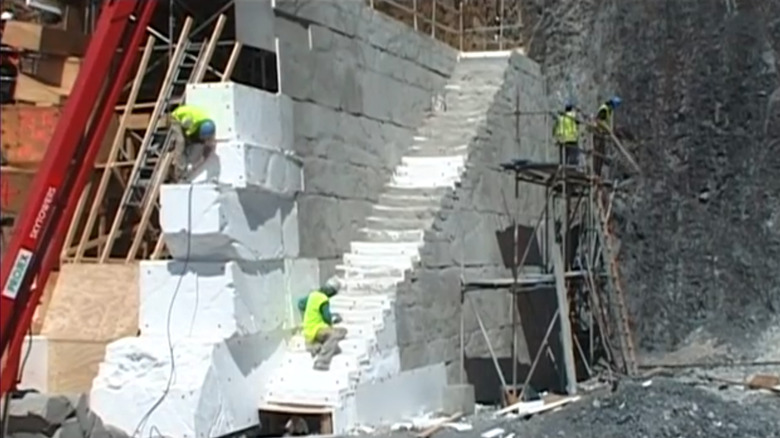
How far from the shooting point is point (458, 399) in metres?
14.1

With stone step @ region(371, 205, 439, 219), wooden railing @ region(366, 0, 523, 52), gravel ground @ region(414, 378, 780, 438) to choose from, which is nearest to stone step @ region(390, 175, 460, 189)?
stone step @ region(371, 205, 439, 219)

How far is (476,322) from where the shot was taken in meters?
15.8

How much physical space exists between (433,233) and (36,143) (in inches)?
212

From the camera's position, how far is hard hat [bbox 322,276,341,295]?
1243cm

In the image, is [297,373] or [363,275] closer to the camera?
[297,373]

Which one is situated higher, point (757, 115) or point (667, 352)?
point (757, 115)

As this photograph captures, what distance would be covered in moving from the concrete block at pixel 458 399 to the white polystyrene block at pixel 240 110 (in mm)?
4462

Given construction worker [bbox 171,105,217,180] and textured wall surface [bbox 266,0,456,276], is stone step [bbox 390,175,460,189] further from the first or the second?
construction worker [bbox 171,105,217,180]

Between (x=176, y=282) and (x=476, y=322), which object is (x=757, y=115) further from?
(x=176, y=282)

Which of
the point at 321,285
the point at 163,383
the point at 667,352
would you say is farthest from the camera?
the point at 667,352

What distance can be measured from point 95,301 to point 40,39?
9.27 feet

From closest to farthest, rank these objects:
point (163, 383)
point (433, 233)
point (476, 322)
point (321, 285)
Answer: point (163, 383), point (321, 285), point (433, 233), point (476, 322)

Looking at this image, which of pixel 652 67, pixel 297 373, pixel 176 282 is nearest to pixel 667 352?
pixel 652 67

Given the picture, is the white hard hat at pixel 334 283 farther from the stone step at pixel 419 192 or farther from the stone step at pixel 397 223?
the stone step at pixel 419 192
